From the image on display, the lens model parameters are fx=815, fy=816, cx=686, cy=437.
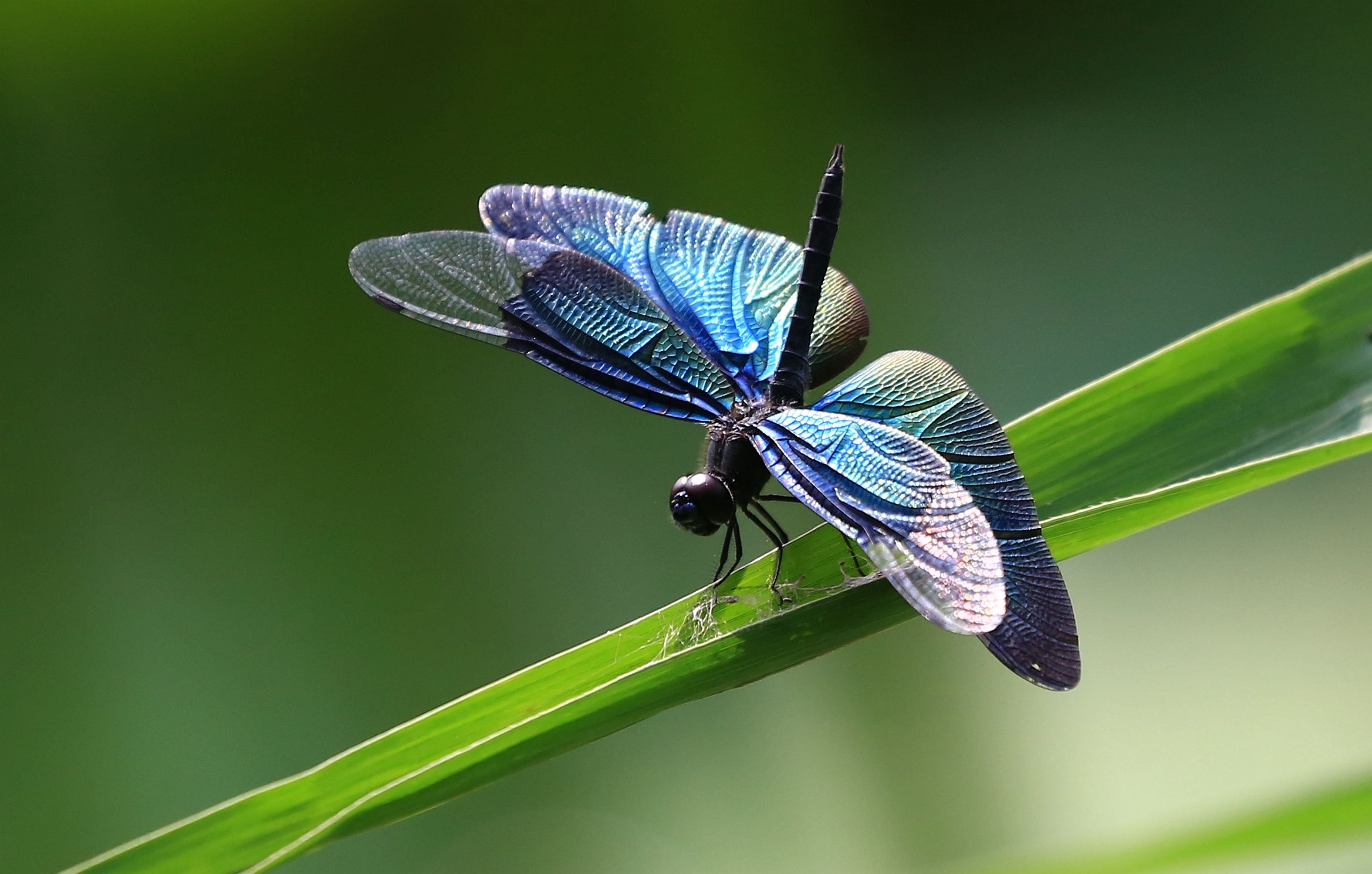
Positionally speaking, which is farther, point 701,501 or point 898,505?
point 701,501

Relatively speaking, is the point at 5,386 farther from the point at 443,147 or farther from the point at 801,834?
the point at 801,834

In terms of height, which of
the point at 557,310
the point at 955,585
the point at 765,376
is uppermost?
the point at 557,310

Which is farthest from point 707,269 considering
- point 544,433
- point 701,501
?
point 544,433

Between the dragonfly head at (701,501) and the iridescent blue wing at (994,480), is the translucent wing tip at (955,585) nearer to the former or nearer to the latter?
the iridescent blue wing at (994,480)

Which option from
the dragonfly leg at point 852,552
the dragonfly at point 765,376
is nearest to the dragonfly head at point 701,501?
the dragonfly at point 765,376

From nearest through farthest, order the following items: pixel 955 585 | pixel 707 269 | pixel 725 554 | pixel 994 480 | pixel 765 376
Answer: pixel 955 585, pixel 994 480, pixel 725 554, pixel 765 376, pixel 707 269

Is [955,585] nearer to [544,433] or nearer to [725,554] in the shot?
[725,554]

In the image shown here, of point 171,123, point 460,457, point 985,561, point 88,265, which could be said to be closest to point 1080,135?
point 460,457

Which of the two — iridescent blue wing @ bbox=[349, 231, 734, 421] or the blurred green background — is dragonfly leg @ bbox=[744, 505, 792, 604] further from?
the blurred green background
